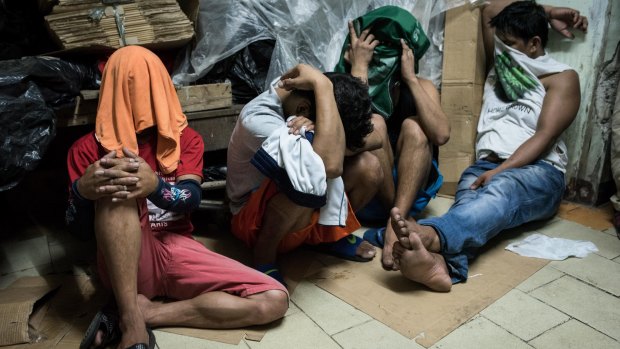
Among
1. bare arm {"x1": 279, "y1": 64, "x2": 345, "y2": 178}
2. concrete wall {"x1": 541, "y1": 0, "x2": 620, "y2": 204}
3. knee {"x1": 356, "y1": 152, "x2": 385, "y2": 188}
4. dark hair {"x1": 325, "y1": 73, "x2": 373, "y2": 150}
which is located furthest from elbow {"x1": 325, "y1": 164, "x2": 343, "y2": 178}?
concrete wall {"x1": 541, "y1": 0, "x2": 620, "y2": 204}

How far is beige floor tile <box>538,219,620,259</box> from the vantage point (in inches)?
78.9

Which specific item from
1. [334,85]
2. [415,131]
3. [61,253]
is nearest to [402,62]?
[415,131]

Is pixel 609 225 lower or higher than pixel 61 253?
lower

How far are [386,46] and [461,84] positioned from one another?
25.0 inches

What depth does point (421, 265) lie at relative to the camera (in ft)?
5.28

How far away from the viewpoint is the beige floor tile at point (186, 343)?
1.43 m

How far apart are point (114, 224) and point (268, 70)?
117 cm

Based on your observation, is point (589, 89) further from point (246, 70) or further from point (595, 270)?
point (246, 70)

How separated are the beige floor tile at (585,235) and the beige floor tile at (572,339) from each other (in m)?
0.62

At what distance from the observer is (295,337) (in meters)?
1.48

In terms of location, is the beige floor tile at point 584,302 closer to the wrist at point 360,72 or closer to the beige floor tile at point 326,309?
the beige floor tile at point 326,309

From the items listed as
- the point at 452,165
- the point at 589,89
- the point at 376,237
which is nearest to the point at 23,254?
the point at 376,237

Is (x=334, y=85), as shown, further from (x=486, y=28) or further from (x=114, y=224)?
(x=486, y=28)

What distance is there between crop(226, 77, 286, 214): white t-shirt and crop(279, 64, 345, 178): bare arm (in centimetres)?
13
